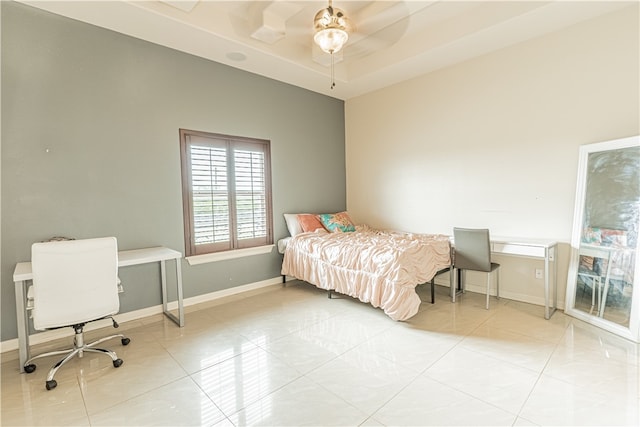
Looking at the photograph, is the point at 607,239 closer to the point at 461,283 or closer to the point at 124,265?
the point at 461,283

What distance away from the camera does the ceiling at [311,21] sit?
2.69 m

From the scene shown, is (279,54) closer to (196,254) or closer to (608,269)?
(196,254)

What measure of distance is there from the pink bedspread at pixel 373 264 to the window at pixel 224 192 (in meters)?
0.64

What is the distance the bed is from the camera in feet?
9.34

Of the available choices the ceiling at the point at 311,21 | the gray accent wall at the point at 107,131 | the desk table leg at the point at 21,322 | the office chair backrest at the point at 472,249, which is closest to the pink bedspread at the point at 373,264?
the office chair backrest at the point at 472,249

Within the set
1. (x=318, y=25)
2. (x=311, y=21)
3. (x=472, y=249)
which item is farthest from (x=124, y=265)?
(x=472, y=249)

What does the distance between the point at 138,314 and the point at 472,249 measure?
366 centimetres

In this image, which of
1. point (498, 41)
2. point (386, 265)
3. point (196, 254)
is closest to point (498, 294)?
point (386, 265)

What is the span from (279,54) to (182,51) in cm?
110

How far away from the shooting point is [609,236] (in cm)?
271

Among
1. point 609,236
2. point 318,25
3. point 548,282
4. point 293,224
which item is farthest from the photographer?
point 293,224

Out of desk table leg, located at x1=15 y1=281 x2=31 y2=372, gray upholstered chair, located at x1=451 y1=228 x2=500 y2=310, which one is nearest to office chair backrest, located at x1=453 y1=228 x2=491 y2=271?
gray upholstered chair, located at x1=451 y1=228 x2=500 y2=310

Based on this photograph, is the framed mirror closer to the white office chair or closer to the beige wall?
the beige wall

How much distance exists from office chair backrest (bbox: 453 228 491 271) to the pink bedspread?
15 centimetres
